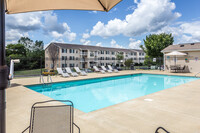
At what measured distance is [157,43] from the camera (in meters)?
24.9

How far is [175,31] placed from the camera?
1092 inches

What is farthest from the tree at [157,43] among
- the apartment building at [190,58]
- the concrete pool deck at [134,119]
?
the concrete pool deck at [134,119]

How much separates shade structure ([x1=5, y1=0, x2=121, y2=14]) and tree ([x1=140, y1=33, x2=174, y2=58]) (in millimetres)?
24835

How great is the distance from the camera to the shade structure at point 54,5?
2.11 meters

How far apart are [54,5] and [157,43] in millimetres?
Answer: 25638

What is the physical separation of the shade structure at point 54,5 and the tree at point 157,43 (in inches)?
978

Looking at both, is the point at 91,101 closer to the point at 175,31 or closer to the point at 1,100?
the point at 1,100

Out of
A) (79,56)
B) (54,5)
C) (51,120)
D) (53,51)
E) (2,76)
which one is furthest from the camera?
(79,56)

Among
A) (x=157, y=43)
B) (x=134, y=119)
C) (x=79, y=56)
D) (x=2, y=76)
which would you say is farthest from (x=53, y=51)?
(x=2, y=76)

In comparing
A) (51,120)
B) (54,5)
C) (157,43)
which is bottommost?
(51,120)

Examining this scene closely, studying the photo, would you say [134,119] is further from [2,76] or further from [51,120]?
[2,76]

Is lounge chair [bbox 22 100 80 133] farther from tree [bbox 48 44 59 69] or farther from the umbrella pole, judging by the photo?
tree [bbox 48 44 59 69]

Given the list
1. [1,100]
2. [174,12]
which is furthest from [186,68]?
[1,100]

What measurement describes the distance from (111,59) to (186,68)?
82.5 feet
